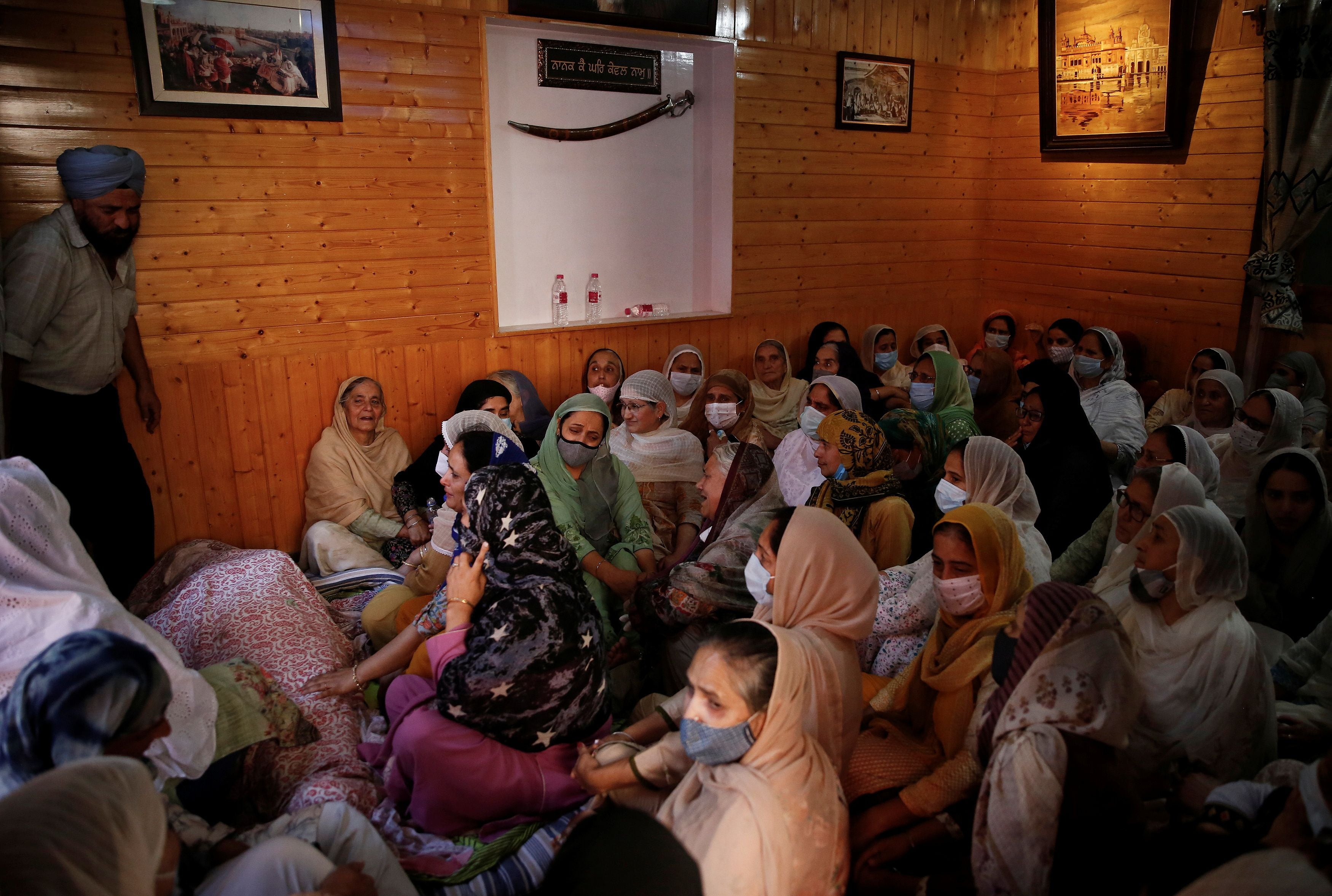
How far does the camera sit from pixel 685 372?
539 cm

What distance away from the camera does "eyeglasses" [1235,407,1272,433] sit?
3.96 m

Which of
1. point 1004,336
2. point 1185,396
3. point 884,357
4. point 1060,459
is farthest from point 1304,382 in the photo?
point 884,357

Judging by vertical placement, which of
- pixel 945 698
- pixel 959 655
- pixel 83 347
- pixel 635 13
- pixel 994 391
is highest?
pixel 635 13

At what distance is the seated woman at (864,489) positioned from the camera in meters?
3.03

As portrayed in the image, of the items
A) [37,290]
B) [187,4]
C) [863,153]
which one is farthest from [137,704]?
[863,153]

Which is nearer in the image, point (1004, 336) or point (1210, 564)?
point (1210, 564)

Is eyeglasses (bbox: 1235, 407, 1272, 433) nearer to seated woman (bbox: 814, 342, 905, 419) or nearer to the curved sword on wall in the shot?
seated woman (bbox: 814, 342, 905, 419)

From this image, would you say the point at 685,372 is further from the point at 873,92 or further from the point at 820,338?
the point at 873,92

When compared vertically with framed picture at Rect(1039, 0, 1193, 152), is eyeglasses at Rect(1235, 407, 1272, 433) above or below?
below

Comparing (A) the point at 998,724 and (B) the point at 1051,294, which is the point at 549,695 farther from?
(B) the point at 1051,294

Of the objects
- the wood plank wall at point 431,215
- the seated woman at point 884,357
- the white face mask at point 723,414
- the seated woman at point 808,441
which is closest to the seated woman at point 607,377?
the wood plank wall at point 431,215

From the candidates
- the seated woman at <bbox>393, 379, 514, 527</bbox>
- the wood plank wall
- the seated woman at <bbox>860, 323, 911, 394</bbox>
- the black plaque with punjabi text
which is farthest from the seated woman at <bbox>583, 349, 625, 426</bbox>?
the seated woman at <bbox>860, 323, 911, 394</bbox>

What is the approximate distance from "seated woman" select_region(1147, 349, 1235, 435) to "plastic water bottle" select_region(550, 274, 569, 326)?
3.52m

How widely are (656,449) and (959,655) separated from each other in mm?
2082
